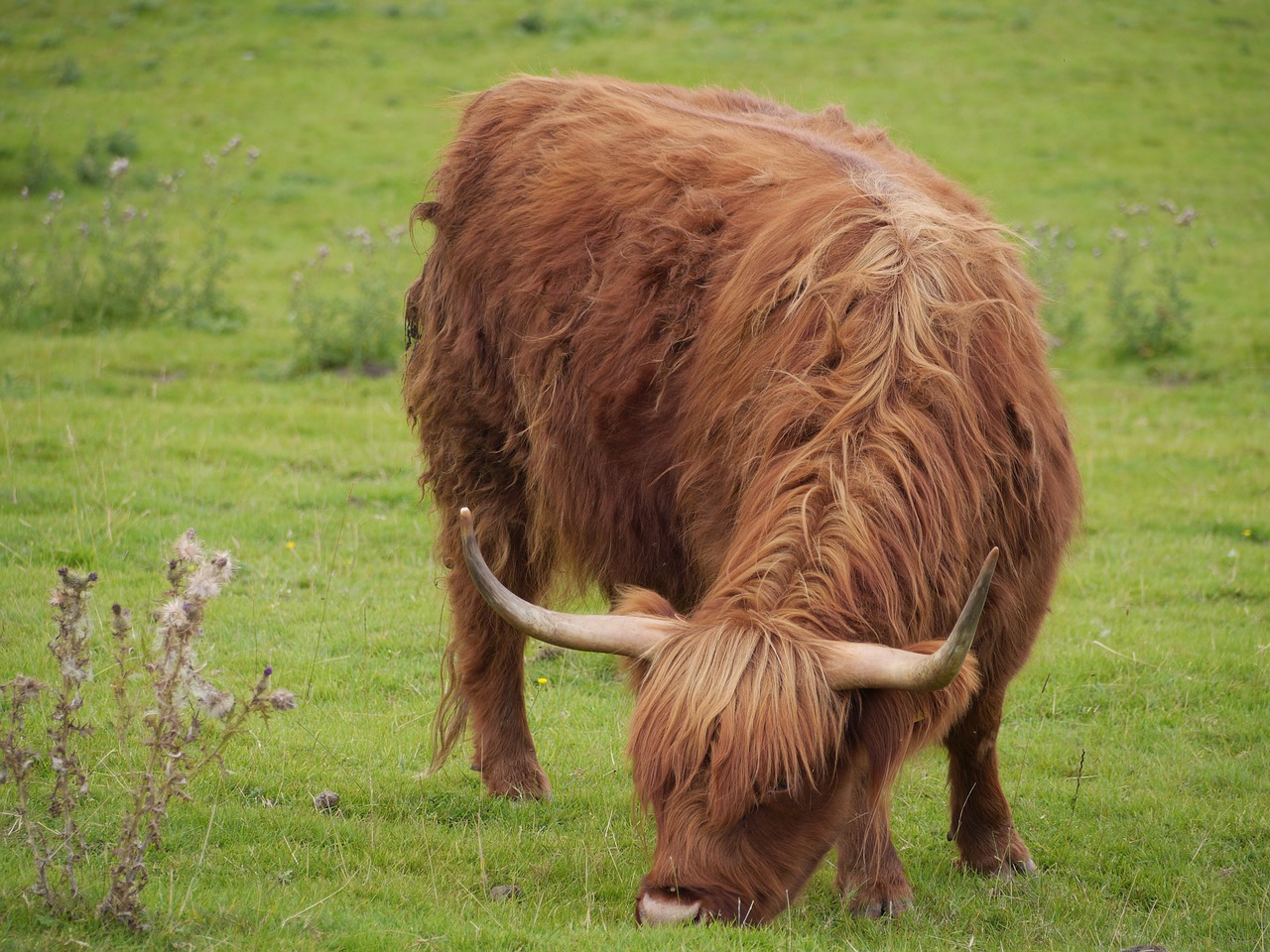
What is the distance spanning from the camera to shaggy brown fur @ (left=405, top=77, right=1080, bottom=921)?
10.1 feet

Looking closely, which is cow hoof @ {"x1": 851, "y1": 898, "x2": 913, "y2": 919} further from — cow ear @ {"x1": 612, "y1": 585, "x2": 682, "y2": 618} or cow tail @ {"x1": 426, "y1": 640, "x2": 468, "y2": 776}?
cow tail @ {"x1": 426, "y1": 640, "x2": 468, "y2": 776}

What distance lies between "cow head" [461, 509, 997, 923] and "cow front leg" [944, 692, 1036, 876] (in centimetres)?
123

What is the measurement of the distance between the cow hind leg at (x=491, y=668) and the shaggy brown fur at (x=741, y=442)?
0.05 feet

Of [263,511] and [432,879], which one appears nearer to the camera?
[432,879]

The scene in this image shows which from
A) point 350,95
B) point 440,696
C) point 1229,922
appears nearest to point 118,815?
point 440,696

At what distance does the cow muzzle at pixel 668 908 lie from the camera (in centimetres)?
300

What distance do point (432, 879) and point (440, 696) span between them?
1593 millimetres

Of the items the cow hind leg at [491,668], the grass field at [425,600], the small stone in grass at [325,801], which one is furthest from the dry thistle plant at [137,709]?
the cow hind leg at [491,668]

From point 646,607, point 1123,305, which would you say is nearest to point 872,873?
point 646,607

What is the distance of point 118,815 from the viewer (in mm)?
3883

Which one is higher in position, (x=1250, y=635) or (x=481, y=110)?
(x=481, y=110)

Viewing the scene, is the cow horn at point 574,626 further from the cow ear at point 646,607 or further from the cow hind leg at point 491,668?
the cow hind leg at point 491,668

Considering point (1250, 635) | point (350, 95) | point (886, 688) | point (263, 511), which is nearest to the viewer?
point (886, 688)

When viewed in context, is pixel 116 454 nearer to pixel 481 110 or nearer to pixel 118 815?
pixel 481 110
